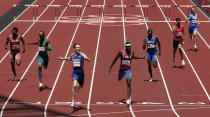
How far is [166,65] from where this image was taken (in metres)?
24.1

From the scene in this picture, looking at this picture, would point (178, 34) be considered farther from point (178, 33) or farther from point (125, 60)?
point (125, 60)

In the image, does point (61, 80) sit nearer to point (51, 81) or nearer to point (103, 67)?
point (51, 81)

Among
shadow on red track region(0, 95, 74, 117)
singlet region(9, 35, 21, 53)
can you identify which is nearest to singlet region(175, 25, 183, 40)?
singlet region(9, 35, 21, 53)

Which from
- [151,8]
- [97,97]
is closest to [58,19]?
[151,8]

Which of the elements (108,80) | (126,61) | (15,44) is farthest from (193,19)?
(126,61)

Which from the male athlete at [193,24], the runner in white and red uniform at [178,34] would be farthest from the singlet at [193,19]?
the runner in white and red uniform at [178,34]

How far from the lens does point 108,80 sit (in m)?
21.9

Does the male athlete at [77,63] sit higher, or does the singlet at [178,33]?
the male athlete at [77,63]

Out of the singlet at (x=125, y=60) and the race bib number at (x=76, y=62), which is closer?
the race bib number at (x=76, y=62)

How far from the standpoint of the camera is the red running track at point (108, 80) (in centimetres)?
1786

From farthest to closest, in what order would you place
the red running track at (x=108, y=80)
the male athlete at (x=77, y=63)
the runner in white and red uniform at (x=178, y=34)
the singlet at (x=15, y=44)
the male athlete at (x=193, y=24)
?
the male athlete at (x=193, y=24) → the runner in white and red uniform at (x=178, y=34) → the singlet at (x=15, y=44) → the red running track at (x=108, y=80) → the male athlete at (x=77, y=63)

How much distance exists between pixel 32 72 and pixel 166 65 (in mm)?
4868

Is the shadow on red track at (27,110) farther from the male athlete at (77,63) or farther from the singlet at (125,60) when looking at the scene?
the singlet at (125,60)

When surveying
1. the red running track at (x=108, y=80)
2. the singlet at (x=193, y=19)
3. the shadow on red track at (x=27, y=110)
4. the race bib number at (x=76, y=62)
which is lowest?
the red running track at (x=108, y=80)
